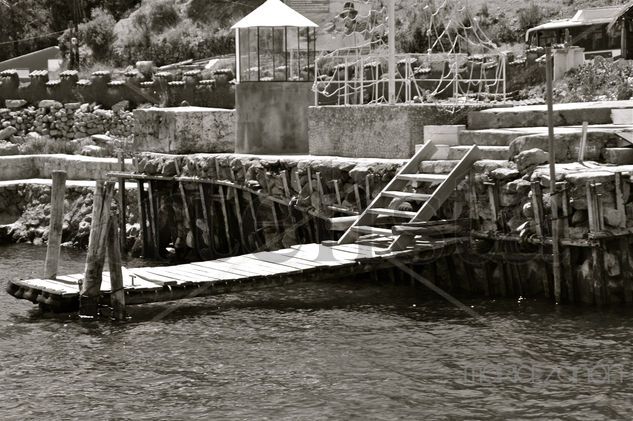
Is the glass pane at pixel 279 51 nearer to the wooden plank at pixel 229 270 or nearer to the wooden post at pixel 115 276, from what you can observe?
the wooden plank at pixel 229 270

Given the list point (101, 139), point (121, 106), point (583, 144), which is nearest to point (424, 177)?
point (583, 144)

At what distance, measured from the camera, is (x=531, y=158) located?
1991 centimetres

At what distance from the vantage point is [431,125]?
74.8 feet

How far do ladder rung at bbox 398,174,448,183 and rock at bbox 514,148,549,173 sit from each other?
1.40 meters

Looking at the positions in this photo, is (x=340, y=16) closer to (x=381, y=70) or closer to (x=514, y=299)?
(x=381, y=70)

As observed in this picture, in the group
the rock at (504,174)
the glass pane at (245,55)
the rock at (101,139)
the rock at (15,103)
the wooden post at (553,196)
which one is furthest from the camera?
the rock at (15,103)

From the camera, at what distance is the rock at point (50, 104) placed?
1667 inches

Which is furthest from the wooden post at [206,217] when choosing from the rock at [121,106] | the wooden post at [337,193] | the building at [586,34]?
the rock at [121,106]

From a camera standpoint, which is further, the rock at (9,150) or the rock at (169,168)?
the rock at (9,150)

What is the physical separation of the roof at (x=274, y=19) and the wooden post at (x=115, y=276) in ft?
29.7

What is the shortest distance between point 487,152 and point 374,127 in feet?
9.85

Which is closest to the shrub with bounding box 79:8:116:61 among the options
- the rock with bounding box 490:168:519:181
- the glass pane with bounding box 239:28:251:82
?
the glass pane with bounding box 239:28:251:82

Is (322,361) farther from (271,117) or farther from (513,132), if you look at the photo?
(271,117)

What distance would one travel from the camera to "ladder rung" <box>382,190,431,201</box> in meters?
21.0
